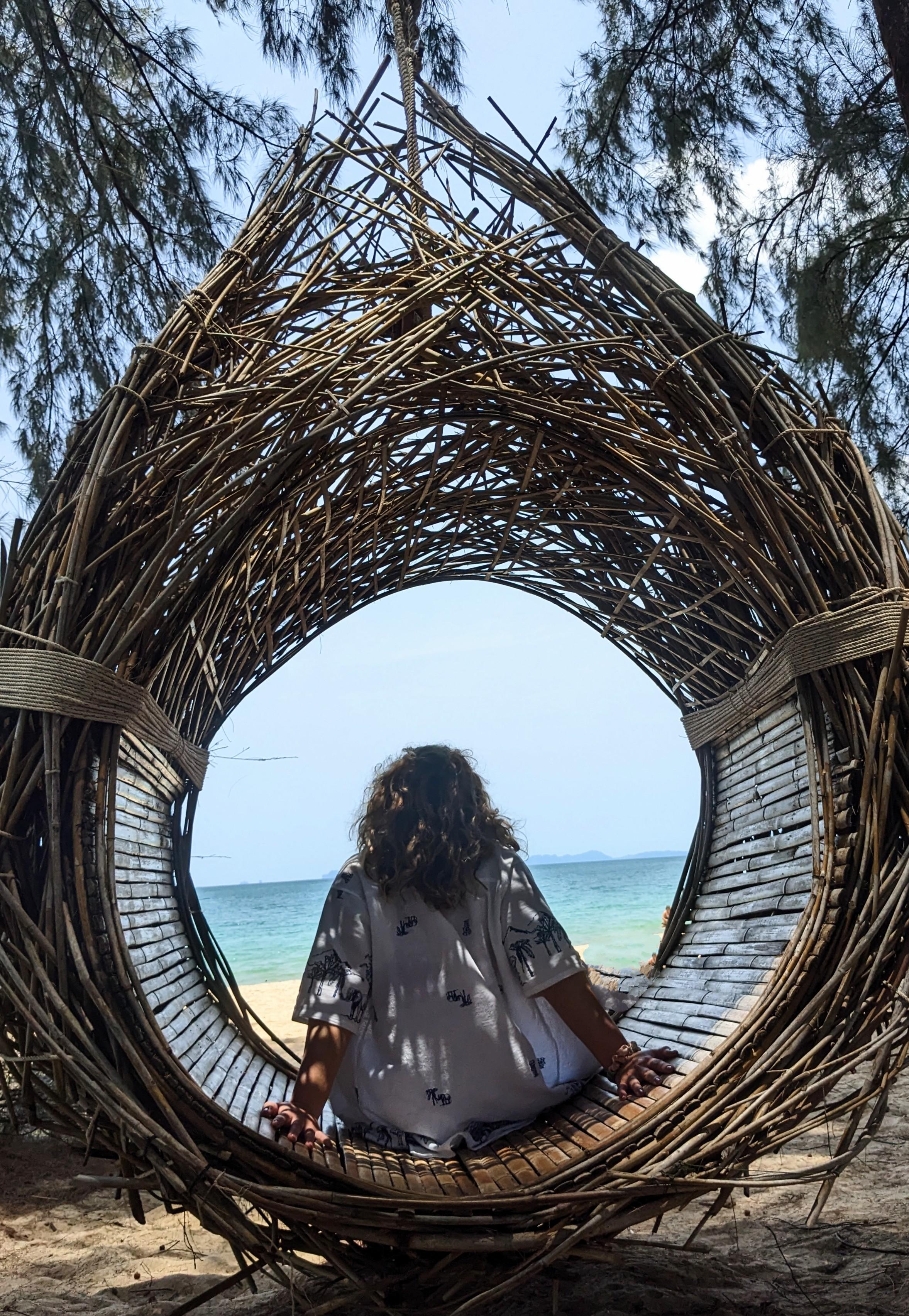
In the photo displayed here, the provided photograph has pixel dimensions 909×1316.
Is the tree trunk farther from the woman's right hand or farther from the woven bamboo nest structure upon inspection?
the woman's right hand

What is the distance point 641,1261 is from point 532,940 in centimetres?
65

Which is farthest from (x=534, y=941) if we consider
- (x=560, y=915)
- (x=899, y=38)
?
(x=560, y=915)

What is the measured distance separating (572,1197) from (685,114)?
3834 millimetres

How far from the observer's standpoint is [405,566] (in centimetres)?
306

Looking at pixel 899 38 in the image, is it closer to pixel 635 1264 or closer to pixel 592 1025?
pixel 592 1025

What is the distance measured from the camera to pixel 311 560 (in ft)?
9.34

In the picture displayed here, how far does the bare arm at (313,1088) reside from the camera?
1.91m

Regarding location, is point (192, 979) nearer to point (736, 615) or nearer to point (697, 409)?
point (736, 615)

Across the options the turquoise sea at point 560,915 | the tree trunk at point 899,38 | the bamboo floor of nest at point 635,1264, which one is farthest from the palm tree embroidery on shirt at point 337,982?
the turquoise sea at point 560,915

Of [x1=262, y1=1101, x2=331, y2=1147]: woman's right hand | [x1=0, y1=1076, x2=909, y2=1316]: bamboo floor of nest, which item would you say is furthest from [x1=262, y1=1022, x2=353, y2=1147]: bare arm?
[x1=0, y1=1076, x2=909, y2=1316]: bamboo floor of nest

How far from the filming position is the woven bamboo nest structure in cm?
160

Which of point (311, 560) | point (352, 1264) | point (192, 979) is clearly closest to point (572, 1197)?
point (352, 1264)

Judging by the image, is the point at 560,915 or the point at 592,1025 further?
the point at 560,915

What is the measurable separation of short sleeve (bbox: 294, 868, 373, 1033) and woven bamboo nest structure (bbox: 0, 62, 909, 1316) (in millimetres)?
224
